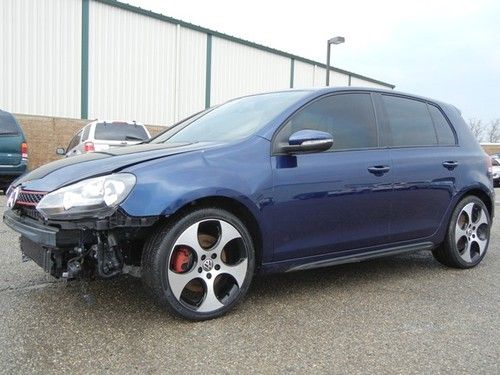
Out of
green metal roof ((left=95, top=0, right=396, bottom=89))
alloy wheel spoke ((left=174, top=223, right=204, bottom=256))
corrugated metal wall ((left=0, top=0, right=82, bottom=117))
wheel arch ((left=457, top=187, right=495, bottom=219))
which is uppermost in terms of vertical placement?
green metal roof ((left=95, top=0, right=396, bottom=89))

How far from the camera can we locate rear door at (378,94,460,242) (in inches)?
161

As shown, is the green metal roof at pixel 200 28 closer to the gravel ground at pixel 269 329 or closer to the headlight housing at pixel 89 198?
the gravel ground at pixel 269 329

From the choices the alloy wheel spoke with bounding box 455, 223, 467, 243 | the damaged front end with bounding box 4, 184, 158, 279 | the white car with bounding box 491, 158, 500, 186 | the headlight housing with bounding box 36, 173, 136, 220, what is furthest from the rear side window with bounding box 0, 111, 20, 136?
the white car with bounding box 491, 158, 500, 186

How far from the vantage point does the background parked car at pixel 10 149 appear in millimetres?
8930

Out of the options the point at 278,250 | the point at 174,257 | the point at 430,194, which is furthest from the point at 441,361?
the point at 430,194

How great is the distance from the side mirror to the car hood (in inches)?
19.7

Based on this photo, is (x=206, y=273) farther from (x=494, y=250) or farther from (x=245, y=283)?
(x=494, y=250)

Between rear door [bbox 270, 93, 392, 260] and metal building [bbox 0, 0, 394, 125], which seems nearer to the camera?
rear door [bbox 270, 93, 392, 260]

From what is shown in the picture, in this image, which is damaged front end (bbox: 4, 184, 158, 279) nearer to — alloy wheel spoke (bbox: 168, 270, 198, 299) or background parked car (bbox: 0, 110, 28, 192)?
alloy wheel spoke (bbox: 168, 270, 198, 299)

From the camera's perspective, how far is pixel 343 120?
395 cm

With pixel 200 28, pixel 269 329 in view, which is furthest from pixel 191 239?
pixel 200 28

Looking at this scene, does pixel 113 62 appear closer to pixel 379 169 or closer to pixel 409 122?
pixel 409 122

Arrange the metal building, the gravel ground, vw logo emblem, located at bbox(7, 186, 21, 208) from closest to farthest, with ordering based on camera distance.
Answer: the gravel ground, vw logo emblem, located at bbox(7, 186, 21, 208), the metal building

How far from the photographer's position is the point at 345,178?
3.68 meters
